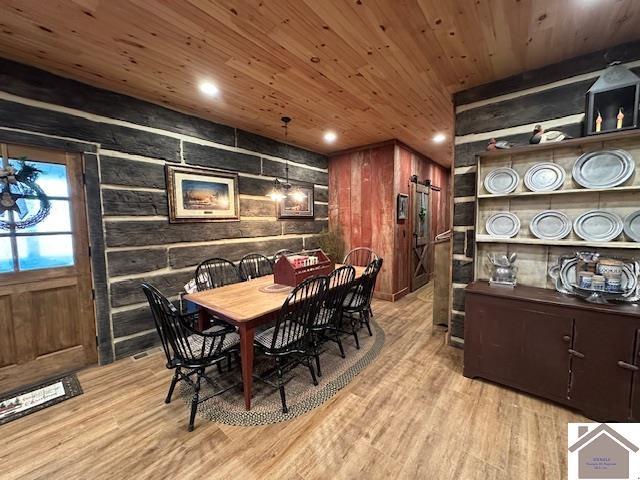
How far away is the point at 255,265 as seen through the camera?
3633mm

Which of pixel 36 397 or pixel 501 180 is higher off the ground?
pixel 501 180

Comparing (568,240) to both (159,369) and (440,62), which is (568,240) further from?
(159,369)

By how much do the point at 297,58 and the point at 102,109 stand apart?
78.4 inches

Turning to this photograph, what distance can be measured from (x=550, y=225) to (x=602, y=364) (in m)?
1.10

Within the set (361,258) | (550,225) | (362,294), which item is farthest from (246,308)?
(361,258)

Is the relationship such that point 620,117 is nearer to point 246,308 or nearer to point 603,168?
point 603,168

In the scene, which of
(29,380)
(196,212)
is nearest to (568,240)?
(196,212)

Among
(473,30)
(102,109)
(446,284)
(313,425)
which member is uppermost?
(473,30)

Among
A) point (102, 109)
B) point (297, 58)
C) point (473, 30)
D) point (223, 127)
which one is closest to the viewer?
point (473, 30)

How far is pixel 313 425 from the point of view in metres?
1.82

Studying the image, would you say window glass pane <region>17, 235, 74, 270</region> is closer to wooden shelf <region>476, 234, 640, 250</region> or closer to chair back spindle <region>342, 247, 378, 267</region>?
chair back spindle <region>342, 247, 378, 267</region>

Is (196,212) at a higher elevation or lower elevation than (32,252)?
higher

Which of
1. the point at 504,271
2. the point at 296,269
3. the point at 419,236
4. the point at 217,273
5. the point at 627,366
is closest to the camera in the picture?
the point at 627,366

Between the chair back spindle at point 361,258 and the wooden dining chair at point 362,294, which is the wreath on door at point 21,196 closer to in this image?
the wooden dining chair at point 362,294
